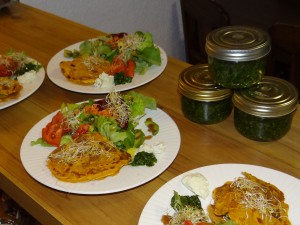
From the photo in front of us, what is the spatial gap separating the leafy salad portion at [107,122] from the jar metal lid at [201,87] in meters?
0.13

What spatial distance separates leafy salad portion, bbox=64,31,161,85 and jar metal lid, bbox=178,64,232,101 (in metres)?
0.30

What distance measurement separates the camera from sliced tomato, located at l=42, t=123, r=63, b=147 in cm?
130

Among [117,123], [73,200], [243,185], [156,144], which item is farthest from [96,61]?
[243,185]

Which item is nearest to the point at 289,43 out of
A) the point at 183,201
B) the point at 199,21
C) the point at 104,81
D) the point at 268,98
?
the point at 199,21

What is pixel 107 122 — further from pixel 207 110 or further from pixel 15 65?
pixel 15 65

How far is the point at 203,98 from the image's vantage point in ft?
4.30

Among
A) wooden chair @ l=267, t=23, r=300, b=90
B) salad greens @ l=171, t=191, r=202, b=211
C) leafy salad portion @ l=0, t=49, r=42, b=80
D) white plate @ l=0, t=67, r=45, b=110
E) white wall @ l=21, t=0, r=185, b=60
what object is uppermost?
leafy salad portion @ l=0, t=49, r=42, b=80

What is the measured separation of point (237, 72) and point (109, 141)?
1.42 ft

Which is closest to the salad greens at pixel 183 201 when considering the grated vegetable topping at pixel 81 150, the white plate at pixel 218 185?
the white plate at pixel 218 185

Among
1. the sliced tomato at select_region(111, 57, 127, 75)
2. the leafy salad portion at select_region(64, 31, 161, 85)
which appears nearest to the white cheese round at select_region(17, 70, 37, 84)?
the leafy salad portion at select_region(64, 31, 161, 85)

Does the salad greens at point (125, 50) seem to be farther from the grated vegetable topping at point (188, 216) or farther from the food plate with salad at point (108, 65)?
the grated vegetable topping at point (188, 216)

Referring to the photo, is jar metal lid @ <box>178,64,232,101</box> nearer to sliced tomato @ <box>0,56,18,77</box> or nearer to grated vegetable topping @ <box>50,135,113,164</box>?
grated vegetable topping @ <box>50,135,113,164</box>

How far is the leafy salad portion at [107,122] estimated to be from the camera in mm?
1268

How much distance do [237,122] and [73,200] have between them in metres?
0.55
